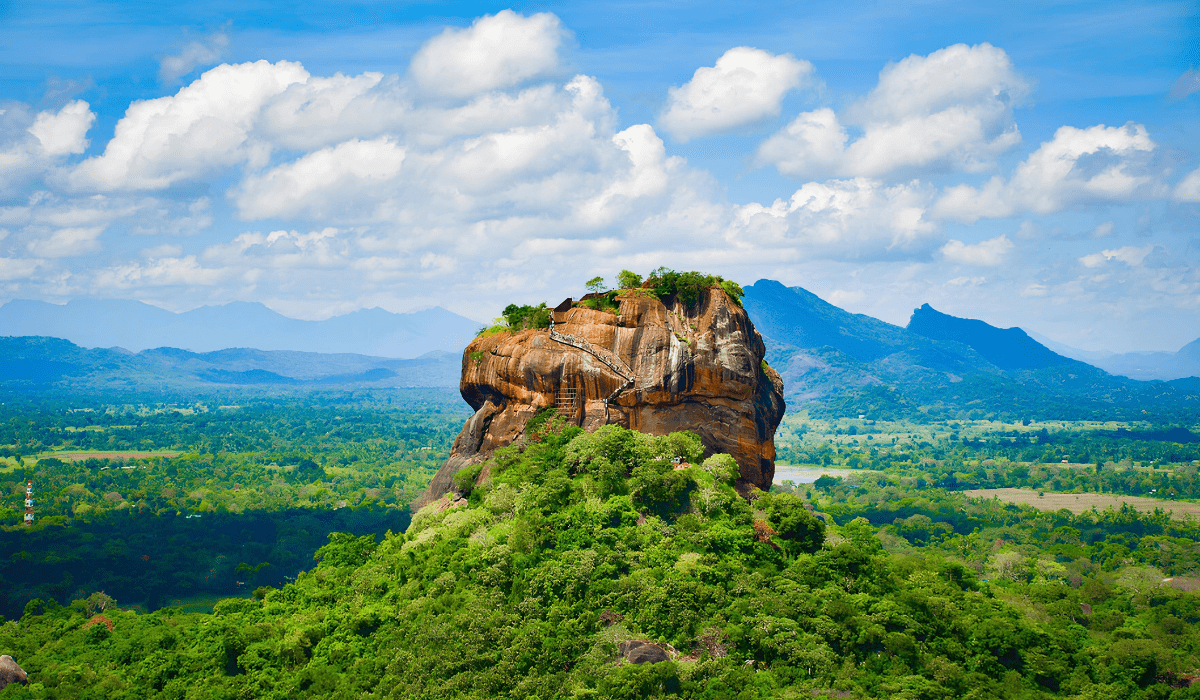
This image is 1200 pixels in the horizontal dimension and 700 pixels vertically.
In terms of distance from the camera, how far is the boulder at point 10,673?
31766 millimetres

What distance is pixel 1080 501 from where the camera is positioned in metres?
104

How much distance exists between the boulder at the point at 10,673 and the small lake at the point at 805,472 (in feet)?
337

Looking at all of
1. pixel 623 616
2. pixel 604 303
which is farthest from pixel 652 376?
pixel 623 616

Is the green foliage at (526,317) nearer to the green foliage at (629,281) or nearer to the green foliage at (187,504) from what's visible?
the green foliage at (629,281)

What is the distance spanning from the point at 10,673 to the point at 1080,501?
101901 millimetres

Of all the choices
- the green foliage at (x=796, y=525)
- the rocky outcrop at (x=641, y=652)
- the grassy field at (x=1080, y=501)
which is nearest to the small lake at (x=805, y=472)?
the grassy field at (x=1080, y=501)

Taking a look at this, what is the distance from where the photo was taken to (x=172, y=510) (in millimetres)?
91875

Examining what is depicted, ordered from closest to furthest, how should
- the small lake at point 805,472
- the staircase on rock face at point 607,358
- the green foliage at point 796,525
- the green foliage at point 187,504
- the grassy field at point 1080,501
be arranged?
the green foliage at point 796,525 → the staircase on rock face at point 607,358 → the green foliage at point 187,504 → the grassy field at point 1080,501 → the small lake at point 805,472

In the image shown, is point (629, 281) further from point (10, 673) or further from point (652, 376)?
point (10, 673)

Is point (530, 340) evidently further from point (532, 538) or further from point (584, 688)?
point (584, 688)

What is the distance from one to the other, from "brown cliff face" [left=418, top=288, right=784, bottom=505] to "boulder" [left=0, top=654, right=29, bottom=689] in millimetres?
16291

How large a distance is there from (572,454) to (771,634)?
10.8 metres

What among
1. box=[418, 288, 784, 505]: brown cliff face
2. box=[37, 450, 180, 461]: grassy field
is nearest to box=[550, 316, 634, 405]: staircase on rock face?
box=[418, 288, 784, 505]: brown cliff face

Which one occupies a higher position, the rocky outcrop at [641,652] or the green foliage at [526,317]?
the green foliage at [526,317]
